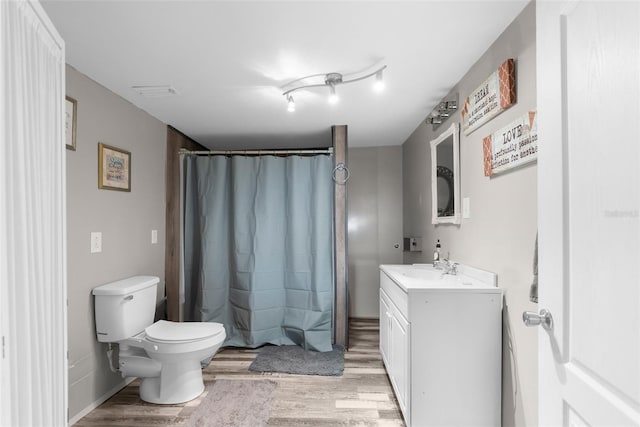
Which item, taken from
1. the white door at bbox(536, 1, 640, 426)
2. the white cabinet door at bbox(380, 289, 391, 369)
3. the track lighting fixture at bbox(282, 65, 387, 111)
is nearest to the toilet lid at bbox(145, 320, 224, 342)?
the white cabinet door at bbox(380, 289, 391, 369)

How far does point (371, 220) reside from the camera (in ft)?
14.0

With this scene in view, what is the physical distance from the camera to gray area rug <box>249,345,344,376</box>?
9.18 feet

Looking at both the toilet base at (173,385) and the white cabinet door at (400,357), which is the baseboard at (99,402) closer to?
the toilet base at (173,385)

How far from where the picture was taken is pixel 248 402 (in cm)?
233

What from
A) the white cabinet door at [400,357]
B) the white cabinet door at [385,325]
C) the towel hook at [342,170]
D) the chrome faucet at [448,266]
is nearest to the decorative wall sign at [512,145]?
the chrome faucet at [448,266]

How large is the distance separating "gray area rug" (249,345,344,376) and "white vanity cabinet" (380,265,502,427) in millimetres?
1044

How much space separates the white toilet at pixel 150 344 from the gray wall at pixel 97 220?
0.11m

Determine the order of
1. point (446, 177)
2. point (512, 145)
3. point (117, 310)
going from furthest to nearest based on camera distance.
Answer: point (446, 177) < point (117, 310) < point (512, 145)


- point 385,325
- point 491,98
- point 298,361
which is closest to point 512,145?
point 491,98

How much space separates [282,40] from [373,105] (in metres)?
1.15

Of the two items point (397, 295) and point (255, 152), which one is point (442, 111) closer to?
point (397, 295)

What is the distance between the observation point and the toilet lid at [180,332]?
229cm

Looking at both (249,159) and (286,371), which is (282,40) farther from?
(286,371)

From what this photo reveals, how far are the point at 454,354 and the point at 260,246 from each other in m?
2.08
